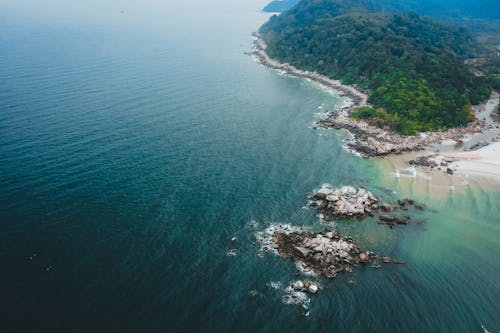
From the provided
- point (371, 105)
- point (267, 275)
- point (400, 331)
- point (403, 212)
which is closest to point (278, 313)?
point (267, 275)

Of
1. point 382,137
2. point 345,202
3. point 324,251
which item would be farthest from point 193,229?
point 382,137

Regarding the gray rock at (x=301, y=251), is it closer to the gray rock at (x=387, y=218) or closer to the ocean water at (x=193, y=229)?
the ocean water at (x=193, y=229)

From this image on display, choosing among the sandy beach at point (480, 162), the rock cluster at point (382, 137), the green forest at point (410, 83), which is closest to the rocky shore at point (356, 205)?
the rock cluster at point (382, 137)

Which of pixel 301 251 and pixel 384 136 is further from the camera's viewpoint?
pixel 384 136

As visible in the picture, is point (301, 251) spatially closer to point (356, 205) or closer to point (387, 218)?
point (356, 205)

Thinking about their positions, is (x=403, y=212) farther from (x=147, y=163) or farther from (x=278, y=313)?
(x=147, y=163)
